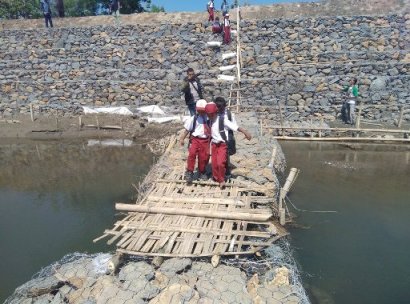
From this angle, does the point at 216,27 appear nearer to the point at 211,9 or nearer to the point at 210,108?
the point at 211,9

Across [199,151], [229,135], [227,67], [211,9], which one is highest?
[211,9]

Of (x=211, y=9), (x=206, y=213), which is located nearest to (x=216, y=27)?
(x=211, y=9)

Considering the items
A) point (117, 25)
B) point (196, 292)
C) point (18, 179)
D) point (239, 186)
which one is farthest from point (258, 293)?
point (117, 25)

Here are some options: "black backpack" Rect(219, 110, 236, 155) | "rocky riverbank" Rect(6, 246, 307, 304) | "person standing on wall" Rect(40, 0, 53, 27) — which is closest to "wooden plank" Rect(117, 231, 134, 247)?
"rocky riverbank" Rect(6, 246, 307, 304)

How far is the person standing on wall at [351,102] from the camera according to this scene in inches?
571

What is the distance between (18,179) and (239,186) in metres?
8.09

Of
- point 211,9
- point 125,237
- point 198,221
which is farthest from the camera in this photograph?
point 211,9

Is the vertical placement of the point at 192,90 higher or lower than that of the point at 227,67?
lower

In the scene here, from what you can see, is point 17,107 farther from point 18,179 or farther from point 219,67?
point 219,67

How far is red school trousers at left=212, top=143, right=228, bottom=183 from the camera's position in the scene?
673 cm

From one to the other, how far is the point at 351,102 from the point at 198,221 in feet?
36.1

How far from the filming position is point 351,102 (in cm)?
1448

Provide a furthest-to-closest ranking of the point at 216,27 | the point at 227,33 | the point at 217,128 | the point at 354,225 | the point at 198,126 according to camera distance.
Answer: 1. the point at 216,27
2. the point at 227,33
3. the point at 354,225
4. the point at 198,126
5. the point at 217,128

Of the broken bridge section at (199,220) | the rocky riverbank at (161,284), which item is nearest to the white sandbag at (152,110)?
the broken bridge section at (199,220)
